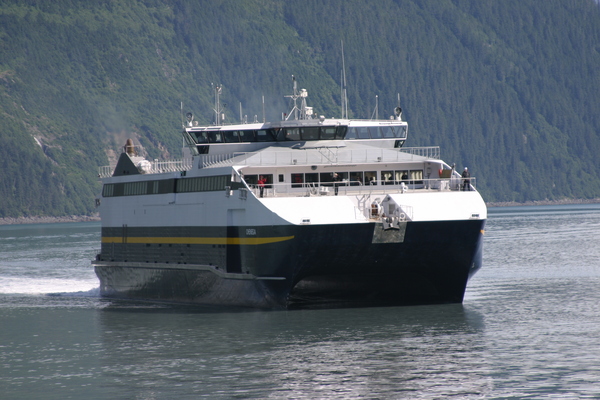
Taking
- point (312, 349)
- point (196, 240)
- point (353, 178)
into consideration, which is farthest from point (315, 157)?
point (312, 349)

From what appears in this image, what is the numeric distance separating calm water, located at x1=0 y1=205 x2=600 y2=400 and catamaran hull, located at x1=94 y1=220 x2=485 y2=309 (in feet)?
2.49

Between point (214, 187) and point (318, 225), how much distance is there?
212 inches

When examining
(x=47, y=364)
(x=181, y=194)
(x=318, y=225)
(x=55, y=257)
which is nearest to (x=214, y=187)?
(x=181, y=194)

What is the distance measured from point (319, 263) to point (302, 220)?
1799mm

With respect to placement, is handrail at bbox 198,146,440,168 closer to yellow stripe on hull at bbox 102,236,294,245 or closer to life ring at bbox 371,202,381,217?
yellow stripe on hull at bbox 102,236,294,245

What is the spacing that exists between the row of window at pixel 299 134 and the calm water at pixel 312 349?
22.8ft

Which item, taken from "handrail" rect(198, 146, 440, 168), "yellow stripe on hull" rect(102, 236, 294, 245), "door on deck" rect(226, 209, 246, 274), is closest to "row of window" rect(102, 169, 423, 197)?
"handrail" rect(198, 146, 440, 168)

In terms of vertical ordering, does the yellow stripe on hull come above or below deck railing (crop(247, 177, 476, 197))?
below

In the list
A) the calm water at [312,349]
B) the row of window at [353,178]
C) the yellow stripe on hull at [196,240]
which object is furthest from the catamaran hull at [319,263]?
the row of window at [353,178]

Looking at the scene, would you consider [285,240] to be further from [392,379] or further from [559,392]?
[559,392]

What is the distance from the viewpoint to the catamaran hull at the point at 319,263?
3212cm

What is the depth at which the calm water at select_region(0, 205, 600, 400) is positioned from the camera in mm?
22844

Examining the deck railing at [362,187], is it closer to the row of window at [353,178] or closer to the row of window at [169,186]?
the row of window at [353,178]

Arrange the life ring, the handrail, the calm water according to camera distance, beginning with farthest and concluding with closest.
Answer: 1. the handrail
2. the life ring
3. the calm water
